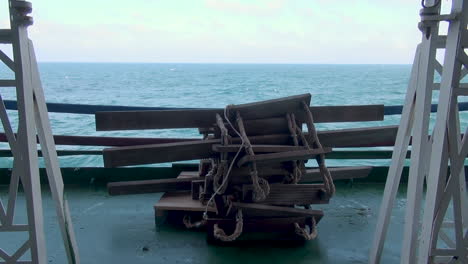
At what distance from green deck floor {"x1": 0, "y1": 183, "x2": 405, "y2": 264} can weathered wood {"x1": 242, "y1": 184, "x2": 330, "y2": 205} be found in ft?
1.24

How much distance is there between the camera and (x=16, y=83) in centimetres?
237

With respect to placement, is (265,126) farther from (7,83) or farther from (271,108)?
(7,83)

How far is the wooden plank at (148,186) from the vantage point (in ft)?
13.0

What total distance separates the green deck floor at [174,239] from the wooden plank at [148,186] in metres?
0.28

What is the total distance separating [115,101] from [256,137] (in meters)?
35.5

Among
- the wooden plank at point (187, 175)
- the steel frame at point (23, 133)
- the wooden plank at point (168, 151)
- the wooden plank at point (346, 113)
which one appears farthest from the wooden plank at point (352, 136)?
the steel frame at point (23, 133)

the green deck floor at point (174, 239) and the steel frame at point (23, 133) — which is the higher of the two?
the steel frame at point (23, 133)

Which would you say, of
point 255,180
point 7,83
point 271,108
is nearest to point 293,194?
point 255,180

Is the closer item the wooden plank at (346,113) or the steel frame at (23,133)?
the steel frame at (23,133)

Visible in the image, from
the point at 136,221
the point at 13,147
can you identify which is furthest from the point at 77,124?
the point at 13,147

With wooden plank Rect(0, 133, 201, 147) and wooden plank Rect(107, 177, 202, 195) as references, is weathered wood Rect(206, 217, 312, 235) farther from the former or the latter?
wooden plank Rect(0, 133, 201, 147)

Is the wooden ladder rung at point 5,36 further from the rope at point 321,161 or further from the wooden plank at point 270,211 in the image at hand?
the rope at point 321,161

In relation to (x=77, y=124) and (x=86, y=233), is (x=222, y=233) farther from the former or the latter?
(x=77, y=124)

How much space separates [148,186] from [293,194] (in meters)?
1.37
